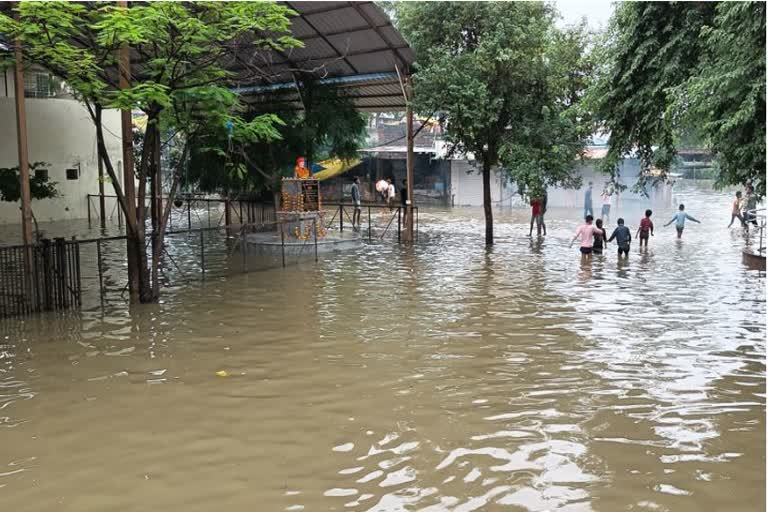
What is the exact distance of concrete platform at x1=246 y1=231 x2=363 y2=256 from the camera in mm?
Result: 18172

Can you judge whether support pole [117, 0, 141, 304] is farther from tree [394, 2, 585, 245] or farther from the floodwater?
tree [394, 2, 585, 245]

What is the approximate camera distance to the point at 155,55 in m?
11.1

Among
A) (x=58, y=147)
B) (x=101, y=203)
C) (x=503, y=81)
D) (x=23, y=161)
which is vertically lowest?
(x=101, y=203)

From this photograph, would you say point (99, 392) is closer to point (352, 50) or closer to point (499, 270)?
point (499, 270)

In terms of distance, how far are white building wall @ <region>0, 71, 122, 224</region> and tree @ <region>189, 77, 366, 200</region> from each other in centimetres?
355

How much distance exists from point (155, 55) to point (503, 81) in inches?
416

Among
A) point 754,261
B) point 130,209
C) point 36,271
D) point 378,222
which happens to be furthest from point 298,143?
point 754,261

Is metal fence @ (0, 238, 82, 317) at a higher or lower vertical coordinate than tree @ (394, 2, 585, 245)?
lower

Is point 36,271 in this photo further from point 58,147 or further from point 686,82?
point 58,147

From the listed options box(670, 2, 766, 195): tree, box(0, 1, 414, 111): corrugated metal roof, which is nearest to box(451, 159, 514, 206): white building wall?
box(0, 1, 414, 111): corrugated metal roof

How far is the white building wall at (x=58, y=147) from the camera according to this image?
23172mm

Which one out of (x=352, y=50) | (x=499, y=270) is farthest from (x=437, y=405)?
(x=352, y=50)

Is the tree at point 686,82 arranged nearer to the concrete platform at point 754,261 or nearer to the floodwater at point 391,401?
the floodwater at point 391,401

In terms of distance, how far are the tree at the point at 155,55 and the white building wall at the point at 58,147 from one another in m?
12.9
